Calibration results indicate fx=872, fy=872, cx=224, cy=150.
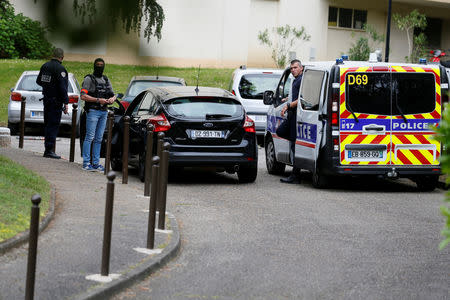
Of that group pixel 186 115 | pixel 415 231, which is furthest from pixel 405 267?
pixel 186 115

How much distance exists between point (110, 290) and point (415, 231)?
4.62 metres

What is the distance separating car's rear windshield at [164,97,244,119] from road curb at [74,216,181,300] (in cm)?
472

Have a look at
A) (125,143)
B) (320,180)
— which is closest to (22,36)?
(125,143)

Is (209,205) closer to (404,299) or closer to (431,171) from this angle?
(431,171)

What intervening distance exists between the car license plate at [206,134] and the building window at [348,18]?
842cm

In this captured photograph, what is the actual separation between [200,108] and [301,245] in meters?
5.05

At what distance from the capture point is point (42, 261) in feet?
22.7

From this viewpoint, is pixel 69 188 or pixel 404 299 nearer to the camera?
pixel 404 299

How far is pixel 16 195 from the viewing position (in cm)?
990

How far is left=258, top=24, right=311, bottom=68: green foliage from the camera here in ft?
11.7

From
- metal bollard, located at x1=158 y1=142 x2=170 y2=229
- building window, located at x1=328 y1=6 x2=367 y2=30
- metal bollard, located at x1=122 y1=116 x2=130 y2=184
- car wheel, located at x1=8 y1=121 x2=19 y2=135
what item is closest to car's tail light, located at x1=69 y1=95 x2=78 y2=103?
car wheel, located at x1=8 y1=121 x2=19 y2=135

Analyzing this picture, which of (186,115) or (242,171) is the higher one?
(186,115)

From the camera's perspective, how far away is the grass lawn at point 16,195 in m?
8.06

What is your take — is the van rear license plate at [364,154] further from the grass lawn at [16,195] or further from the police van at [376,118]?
the grass lawn at [16,195]
